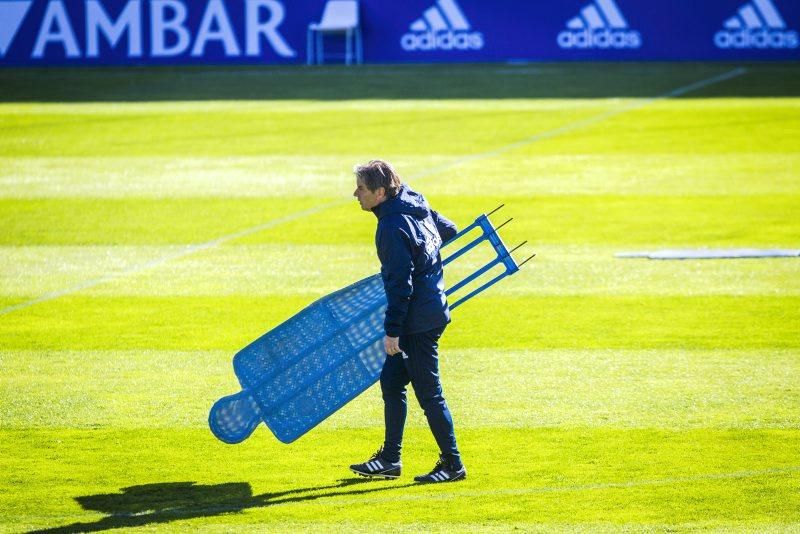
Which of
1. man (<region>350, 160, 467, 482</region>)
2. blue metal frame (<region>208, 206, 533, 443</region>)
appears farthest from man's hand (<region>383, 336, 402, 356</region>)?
blue metal frame (<region>208, 206, 533, 443</region>)

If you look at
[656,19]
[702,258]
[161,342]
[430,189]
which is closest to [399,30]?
[656,19]

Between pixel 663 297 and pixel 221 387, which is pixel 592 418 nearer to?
pixel 221 387

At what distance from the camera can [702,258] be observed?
1381cm

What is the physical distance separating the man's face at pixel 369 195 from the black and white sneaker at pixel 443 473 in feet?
4.93

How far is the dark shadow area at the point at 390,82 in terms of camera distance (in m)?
25.5

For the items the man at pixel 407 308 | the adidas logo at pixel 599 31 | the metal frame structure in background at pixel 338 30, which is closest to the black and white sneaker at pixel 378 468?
the man at pixel 407 308

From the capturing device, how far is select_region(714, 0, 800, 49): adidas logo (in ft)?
95.7

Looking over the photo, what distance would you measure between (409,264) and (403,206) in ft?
1.07

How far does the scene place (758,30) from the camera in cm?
2928

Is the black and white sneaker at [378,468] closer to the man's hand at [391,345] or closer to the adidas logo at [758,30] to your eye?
the man's hand at [391,345]

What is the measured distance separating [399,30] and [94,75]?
6.62 metres

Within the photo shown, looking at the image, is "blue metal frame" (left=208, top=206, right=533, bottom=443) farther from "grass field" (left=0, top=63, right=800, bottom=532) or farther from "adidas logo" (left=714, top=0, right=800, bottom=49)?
"adidas logo" (left=714, top=0, right=800, bottom=49)

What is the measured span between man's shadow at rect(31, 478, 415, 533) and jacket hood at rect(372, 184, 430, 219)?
1.54m

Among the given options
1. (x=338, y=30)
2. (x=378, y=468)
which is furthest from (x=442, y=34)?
(x=378, y=468)
